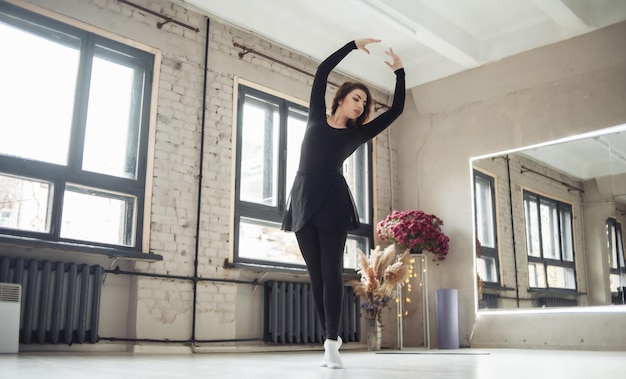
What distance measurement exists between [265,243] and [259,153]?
0.95m

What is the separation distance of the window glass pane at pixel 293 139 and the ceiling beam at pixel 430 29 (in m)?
1.48

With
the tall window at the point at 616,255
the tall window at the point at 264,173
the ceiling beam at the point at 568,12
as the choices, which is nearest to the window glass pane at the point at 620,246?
the tall window at the point at 616,255

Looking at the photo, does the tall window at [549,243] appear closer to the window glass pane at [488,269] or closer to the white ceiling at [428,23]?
the window glass pane at [488,269]

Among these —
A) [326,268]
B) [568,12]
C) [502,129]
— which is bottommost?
[326,268]

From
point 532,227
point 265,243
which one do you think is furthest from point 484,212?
point 265,243

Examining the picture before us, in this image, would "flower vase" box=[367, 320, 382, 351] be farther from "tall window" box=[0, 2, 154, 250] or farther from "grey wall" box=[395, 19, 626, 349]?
"tall window" box=[0, 2, 154, 250]

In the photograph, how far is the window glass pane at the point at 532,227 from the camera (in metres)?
6.50

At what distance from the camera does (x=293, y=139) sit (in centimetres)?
687

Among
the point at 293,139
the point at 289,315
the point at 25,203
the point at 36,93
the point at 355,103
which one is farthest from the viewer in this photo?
the point at 293,139

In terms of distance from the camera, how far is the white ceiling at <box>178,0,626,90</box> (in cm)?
604

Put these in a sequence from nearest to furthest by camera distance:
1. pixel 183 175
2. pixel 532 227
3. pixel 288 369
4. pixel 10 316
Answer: pixel 288 369 → pixel 10 316 → pixel 183 175 → pixel 532 227

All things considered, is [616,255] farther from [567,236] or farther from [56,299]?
[56,299]

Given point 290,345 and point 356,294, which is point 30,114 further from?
point 356,294

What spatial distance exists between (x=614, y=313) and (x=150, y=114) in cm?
477
